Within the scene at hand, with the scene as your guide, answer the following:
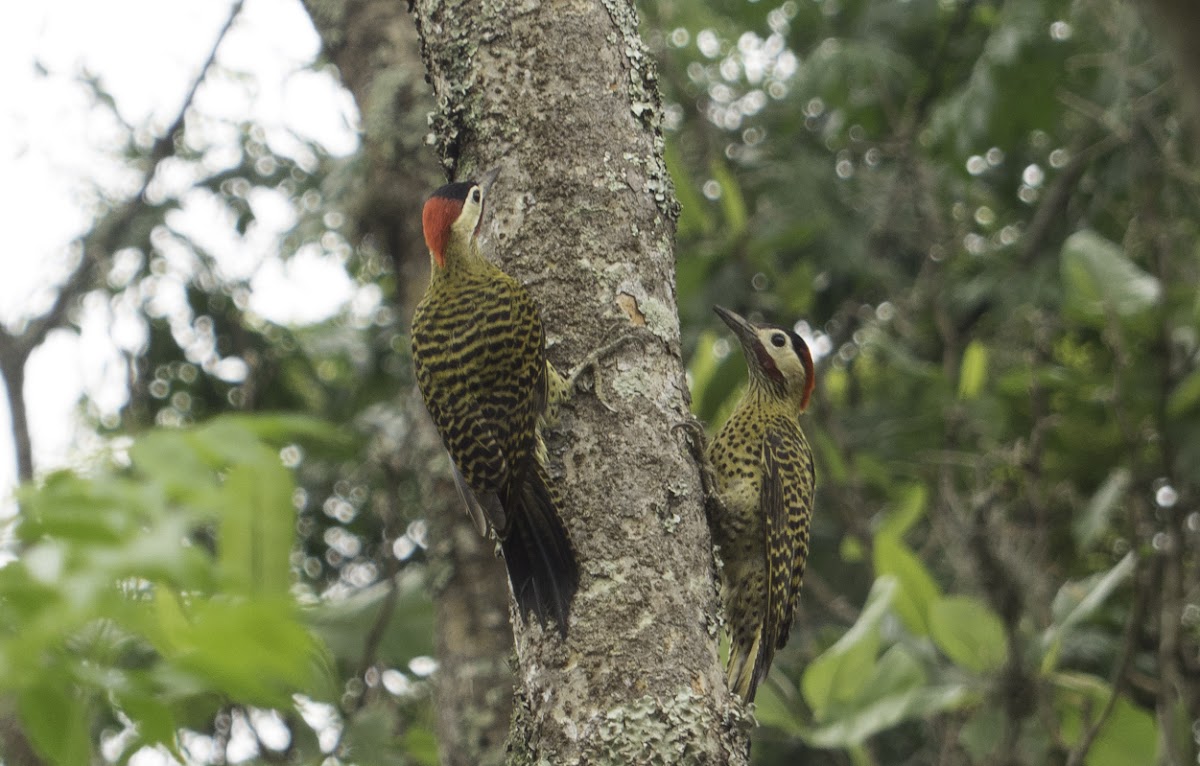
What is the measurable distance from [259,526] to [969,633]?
8.82ft

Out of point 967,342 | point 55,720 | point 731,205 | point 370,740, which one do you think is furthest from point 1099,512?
point 55,720

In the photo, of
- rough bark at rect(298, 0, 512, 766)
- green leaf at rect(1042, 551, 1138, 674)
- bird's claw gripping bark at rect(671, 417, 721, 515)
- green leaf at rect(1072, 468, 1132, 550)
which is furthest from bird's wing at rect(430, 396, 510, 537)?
green leaf at rect(1072, 468, 1132, 550)

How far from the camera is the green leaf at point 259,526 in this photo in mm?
1870

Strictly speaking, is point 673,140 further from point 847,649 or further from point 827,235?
point 847,649

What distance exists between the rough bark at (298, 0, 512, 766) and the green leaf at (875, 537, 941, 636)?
1249 millimetres

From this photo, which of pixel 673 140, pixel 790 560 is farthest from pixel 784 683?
pixel 673 140

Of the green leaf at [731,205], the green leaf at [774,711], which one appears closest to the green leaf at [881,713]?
the green leaf at [774,711]

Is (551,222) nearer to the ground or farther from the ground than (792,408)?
farther from the ground

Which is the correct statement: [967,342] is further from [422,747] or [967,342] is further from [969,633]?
[422,747]

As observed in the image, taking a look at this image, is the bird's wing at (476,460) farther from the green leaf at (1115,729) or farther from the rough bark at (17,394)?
the green leaf at (1115,729)

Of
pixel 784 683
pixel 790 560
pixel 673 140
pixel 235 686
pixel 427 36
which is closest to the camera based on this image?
pixel 235 686

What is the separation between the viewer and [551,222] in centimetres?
246

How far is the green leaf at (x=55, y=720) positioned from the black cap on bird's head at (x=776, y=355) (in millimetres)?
2596

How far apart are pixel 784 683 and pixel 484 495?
2.40 m
